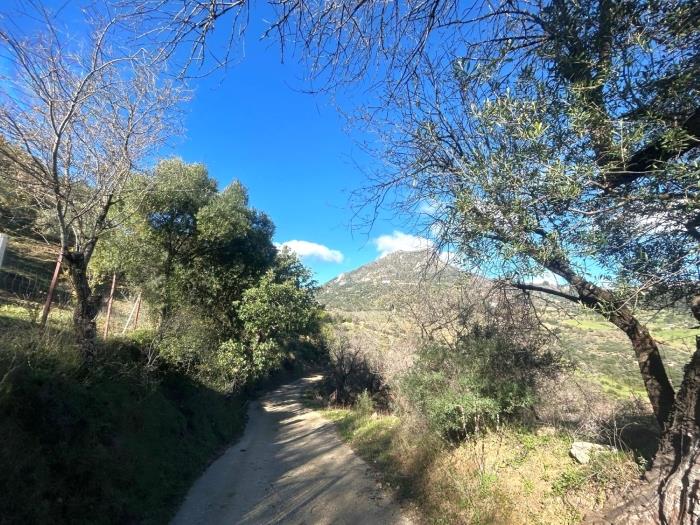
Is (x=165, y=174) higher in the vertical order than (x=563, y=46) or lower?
higher

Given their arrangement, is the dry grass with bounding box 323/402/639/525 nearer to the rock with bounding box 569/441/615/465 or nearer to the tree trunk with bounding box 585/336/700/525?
the rock with bounding box 569/441/615/465

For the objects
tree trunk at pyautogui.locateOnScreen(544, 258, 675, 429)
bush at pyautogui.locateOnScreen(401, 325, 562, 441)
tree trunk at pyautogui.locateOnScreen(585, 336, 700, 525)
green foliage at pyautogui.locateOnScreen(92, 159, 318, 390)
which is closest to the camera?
tree trunk at pyautogui.locateOnScreen(585, 336, 700, 525)

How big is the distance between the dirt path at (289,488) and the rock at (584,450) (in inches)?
137

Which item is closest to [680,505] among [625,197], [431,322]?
[625,197]

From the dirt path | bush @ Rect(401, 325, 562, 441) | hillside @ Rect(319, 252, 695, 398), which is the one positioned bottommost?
the dirt path

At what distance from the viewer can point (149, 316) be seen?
57.8 ft

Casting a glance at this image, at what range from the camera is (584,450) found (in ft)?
21.3

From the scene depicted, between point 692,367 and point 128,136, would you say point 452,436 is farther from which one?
point 128,136

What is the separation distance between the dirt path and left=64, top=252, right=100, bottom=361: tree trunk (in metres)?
3.97

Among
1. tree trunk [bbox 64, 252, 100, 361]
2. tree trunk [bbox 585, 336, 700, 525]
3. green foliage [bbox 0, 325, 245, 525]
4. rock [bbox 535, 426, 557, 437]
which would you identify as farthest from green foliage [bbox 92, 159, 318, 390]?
tree trunk [bbox 585, 336, 700, 525]

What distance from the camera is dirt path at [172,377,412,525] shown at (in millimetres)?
7699

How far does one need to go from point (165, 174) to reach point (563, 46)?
13604 mm

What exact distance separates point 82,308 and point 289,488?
21.2ft

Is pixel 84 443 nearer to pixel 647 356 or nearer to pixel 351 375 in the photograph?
pixel 647 356
